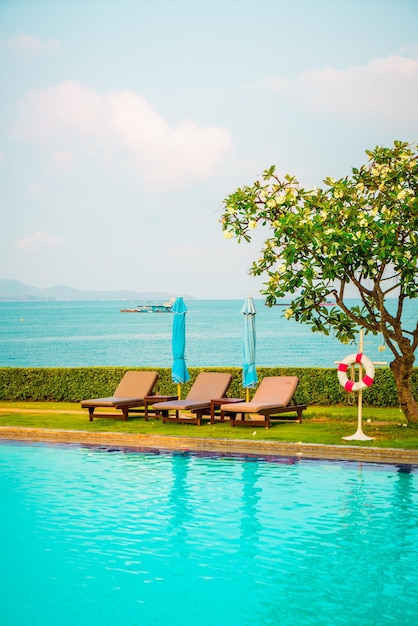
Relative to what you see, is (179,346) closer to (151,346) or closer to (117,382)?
(117,382)

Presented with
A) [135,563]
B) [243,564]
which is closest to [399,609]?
[243,564]

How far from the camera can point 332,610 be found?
320 inches

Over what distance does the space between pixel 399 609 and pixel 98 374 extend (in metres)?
15.6

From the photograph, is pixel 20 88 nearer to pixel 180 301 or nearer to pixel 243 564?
pixel 180 301

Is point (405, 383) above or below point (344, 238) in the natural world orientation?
below

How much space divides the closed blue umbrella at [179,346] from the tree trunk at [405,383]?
4800 mm

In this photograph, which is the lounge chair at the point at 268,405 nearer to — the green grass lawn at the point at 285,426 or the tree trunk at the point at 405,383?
the green grass lawn at the point at 285,426

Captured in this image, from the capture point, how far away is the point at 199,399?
18672mm

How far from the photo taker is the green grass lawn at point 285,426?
1566cm

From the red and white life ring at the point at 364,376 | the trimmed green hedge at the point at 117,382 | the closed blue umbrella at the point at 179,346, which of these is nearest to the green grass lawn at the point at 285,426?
the trimmed green hedge at the point at 117,382

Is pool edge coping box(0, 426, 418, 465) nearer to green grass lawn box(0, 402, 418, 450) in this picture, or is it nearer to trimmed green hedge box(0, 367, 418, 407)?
green grass lawn box(0, 402, 418, 450)

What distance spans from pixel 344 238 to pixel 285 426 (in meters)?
4.64

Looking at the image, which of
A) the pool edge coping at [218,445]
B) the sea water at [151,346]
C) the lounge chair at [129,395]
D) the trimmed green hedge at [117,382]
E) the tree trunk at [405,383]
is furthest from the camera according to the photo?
the sea water at [151,346]

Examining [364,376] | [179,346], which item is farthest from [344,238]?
[179,346]
